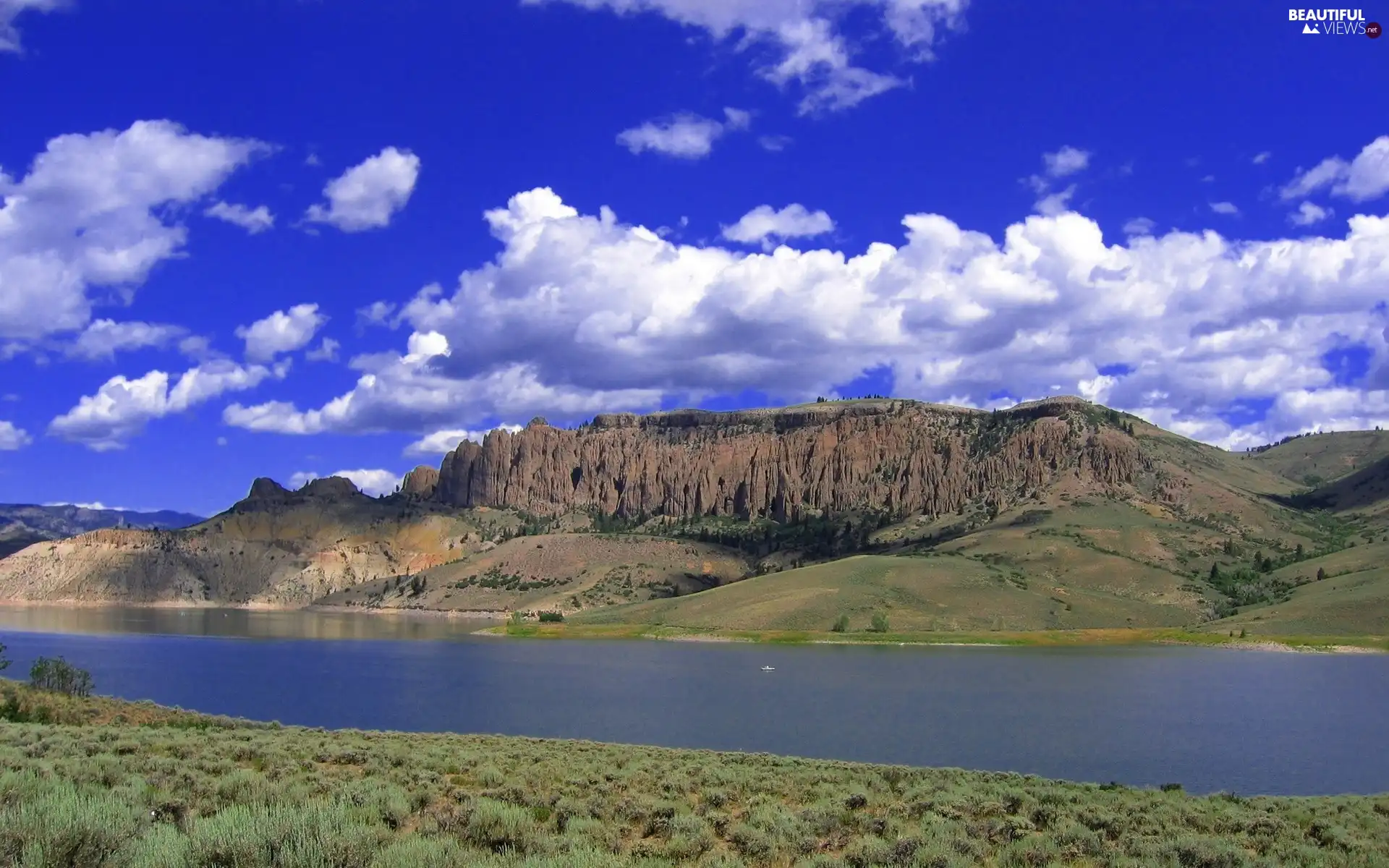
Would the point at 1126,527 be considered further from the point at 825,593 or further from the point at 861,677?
the point at 861,677

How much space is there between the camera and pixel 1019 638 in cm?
11694

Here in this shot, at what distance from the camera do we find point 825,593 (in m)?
140

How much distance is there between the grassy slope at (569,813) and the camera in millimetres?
10211

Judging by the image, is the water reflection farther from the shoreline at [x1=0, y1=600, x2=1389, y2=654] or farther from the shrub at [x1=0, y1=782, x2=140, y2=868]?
the shrub at [x1=0, y1=782, x2=140, y2=868]

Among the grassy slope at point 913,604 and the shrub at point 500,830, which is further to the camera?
the grassy slope at point 913,604

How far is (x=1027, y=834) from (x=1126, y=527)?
160686 mm

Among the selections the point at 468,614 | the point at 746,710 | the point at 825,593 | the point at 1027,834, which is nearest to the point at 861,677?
the point at 746,710

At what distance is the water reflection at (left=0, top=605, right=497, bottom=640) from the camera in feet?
433

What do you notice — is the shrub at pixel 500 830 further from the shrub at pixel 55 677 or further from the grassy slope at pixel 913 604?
the grassy slope at pixel 913 604

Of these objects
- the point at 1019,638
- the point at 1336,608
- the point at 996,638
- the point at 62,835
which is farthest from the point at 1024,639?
the point at 62,835

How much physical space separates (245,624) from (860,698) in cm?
12392

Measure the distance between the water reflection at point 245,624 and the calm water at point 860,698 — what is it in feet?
63.6

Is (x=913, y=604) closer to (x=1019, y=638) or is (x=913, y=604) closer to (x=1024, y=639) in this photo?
(x=1019, y=638)

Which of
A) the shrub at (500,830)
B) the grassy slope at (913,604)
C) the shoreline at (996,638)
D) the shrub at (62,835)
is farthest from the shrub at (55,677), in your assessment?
the grassy slope at (913,604)
